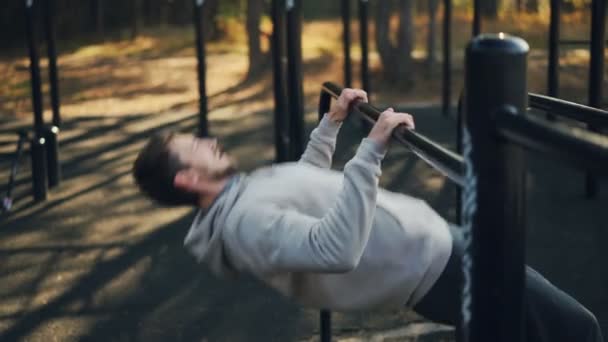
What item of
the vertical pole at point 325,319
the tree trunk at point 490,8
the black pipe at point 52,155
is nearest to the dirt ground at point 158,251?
the black pipe at point 52,155

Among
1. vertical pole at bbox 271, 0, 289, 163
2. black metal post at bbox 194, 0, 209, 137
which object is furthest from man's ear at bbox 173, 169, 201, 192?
black metal post at bbox 194, 0, 209, 137

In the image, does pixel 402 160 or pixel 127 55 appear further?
pixel 127 55

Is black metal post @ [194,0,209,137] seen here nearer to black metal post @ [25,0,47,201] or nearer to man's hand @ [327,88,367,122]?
black metal post @ [25,0,47,201]

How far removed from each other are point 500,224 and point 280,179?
0.94 m

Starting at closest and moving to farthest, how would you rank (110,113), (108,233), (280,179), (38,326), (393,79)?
(280,179) → (38,326) → (108,233) → (110,113) → (393,79)

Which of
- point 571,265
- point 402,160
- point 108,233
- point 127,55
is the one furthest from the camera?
point 127,55

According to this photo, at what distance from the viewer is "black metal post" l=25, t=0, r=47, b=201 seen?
5316 mm

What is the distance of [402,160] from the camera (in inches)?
243

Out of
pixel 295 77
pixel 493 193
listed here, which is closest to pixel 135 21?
pixel 295 77

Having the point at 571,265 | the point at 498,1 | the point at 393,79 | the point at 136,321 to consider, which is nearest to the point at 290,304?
the point at 136,321

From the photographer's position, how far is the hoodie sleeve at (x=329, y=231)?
1.81 m

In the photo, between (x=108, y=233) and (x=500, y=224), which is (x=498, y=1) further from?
(x=500, y=224)

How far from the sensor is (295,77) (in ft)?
17.4

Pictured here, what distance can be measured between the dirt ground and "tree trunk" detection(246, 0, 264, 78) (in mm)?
2703
